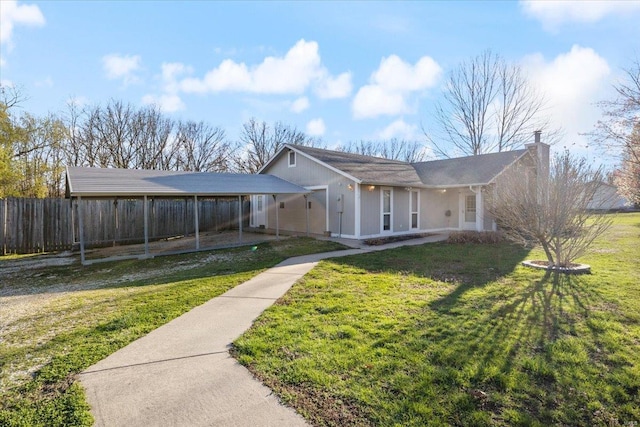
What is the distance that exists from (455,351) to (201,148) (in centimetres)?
3190

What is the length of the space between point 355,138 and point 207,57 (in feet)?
95.7

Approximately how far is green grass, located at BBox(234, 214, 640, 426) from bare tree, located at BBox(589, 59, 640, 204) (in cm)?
1151

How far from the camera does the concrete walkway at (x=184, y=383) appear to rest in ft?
8.55

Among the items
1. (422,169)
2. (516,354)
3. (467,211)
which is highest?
(422,169)

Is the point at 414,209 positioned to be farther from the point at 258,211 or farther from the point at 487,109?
the point at 487,109

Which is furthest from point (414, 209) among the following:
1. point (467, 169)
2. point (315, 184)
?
point (315, 184)

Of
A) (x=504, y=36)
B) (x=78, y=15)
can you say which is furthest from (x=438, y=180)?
(x=78, y=15)

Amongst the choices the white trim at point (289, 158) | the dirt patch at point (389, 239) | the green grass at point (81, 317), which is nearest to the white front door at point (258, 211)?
the white trim at point (289, 158)

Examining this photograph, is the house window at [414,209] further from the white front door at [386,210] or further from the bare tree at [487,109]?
the bare tree at [487,109]

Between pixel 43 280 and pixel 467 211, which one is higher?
pixel 467 211

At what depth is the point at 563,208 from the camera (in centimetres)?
733

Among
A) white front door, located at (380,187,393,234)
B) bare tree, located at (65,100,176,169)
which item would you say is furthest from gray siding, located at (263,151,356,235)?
bare tree, located at (65,100,176,169)

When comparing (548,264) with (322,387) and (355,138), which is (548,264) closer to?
(322,387)

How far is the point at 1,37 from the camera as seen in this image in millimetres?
11336
